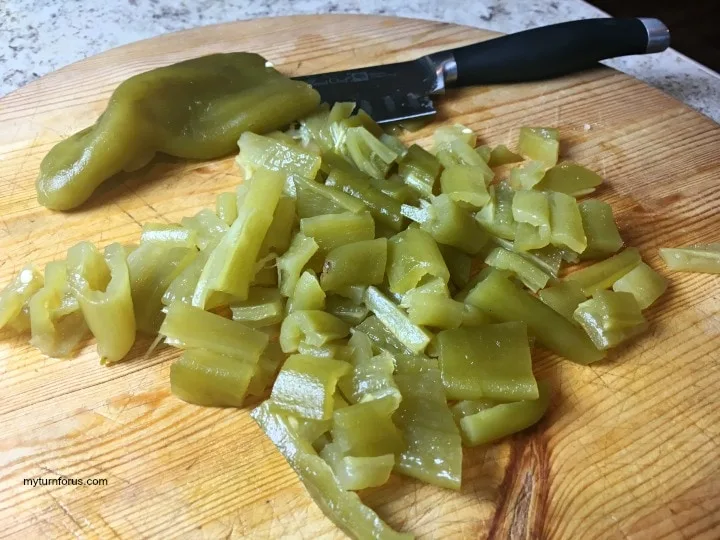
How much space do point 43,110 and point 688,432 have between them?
2.08 m

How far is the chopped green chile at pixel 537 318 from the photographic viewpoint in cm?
158

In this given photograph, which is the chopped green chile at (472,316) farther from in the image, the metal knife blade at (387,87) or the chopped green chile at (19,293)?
the chopped green chile at (19,293)

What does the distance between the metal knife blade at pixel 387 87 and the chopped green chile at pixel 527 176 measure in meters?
0.38

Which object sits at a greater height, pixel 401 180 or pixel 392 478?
pixel 401 180

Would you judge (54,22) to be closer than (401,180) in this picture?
No

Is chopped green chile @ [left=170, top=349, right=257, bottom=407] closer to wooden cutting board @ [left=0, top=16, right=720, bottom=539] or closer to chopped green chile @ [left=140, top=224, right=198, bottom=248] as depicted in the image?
wooden cutting board @ [left=0, top=16, right=720, bottom=539]

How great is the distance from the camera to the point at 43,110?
215 centimetres

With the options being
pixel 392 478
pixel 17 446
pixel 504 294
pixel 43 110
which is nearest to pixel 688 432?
pixel 504 294

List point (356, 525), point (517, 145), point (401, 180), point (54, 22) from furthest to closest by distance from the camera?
point (54, 22), point (517, 145), point (401, 180), point (356, 525)

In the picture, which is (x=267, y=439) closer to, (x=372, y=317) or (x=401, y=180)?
(x=372, y=317)

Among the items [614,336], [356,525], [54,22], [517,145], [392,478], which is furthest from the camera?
[54,22]

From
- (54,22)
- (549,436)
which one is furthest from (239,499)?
(54,22)

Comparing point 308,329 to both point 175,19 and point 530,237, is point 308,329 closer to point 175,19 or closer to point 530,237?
point 530,237

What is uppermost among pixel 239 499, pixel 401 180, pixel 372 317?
pixel 401 180
